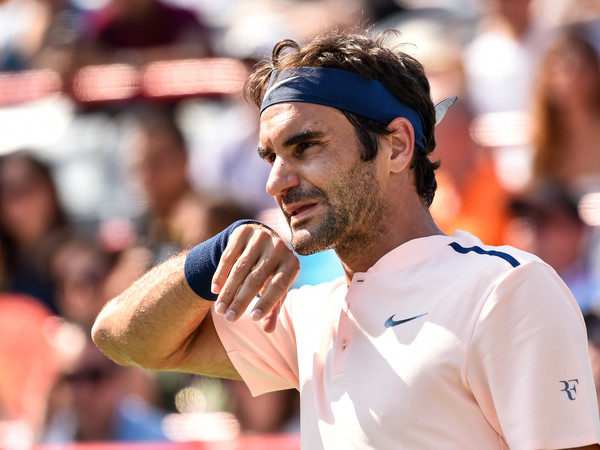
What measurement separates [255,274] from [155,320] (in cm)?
40

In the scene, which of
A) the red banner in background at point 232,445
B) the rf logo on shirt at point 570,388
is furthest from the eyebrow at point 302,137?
the red banner in background at point 232,445

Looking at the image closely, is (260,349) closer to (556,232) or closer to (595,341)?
(595,341)

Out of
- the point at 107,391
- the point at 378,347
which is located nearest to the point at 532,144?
the point at 107,391

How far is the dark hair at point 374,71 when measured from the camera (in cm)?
247

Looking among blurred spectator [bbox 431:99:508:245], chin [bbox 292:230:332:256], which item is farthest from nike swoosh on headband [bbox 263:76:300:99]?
blurred spectator [bbox 431:99:508:245]

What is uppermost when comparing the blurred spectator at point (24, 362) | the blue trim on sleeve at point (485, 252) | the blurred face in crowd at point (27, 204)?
the blue trim on sleeve at point (485, 252)

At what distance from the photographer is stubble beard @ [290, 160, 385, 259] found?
2.38 meters

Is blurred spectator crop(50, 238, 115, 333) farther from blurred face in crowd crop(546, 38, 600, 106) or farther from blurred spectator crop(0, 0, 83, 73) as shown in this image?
blurred face in crowd crop(546, 38, 600, 106)

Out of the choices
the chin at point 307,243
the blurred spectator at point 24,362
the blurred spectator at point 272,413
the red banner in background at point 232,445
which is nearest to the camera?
the chin at point 307,243

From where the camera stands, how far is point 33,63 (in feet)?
25.4

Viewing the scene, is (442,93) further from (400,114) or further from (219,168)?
(400,114)

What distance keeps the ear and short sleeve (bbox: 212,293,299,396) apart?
531mm

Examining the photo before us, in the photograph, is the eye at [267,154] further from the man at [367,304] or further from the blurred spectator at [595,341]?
the blurred spectator at [595,341]

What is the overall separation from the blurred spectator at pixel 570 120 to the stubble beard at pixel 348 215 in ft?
10.5
